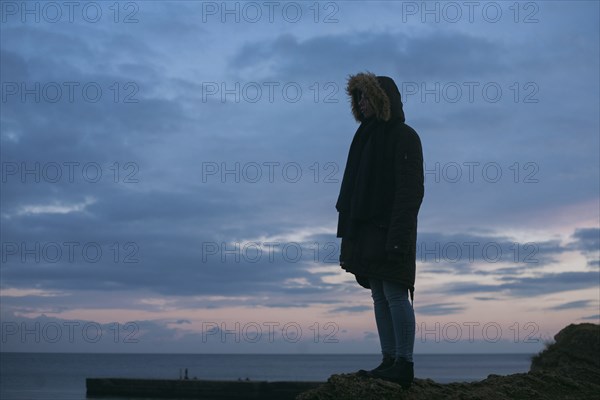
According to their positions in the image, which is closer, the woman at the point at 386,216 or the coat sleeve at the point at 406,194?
the coat sleeve at the point at 406,194

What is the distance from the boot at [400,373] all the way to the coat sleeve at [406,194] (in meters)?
0.92

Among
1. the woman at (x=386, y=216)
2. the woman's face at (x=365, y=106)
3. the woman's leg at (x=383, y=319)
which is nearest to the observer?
the woman at (x=386, y=216)

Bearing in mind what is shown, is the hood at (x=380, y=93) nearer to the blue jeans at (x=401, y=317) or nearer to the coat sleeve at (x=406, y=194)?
the coat sleeve at (x=406, y=194)

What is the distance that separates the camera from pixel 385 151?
5.80 meters

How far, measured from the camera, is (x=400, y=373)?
18.6 feet

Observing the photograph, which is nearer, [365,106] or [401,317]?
[401,317]

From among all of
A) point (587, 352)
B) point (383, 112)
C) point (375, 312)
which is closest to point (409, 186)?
point (383, 112)

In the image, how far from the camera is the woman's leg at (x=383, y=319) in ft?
19.1

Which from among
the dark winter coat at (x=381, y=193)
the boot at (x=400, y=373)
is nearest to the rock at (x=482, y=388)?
the boot at (x=400, y=373)

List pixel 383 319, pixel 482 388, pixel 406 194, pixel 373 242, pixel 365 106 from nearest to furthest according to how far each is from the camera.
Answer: pixel 406 194, pixel 373 242, pixel 383 319, pixel 365 106, pixel 482 388

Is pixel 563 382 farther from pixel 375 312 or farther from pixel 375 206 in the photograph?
pixel 375 206

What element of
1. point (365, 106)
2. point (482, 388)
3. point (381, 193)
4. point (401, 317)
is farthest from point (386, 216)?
point (482, 388)

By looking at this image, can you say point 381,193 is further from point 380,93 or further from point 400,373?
point 400,373

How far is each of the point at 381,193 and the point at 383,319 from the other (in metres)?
1.05
